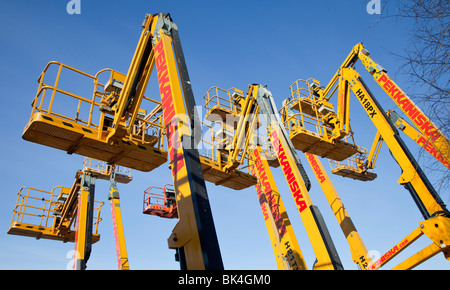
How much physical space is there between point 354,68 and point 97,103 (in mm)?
9021

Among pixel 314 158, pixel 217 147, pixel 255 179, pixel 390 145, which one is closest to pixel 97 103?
pixel 217 147

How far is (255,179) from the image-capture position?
45.1ft

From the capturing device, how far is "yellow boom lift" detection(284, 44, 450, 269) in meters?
7.67

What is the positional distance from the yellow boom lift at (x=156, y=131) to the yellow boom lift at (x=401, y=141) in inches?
131

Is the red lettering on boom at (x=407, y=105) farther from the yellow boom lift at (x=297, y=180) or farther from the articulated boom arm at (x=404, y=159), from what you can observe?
the yellow boom lift at (x=297, y=180)

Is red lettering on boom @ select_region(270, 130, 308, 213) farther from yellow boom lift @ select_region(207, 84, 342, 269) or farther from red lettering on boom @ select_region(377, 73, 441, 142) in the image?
red lettering on boom @ select_region(377, 73, 441, 142)

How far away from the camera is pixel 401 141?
9.23m

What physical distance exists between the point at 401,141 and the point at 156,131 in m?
7.17

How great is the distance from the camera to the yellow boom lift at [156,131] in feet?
16.5

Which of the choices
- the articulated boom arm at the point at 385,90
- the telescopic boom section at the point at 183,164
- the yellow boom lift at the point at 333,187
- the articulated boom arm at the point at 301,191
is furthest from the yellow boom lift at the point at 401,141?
the telescopic boom section at the point at 183,164

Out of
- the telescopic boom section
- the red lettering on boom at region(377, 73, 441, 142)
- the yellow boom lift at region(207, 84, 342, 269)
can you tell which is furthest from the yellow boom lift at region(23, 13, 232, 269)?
the red lettering on boom at region(377, 73, 441, 142)

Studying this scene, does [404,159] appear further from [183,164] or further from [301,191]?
[183,164]
